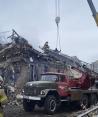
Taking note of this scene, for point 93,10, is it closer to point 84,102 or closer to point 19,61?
point 84,102

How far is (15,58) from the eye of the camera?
1136 inches

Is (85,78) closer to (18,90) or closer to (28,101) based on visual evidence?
(28,101)

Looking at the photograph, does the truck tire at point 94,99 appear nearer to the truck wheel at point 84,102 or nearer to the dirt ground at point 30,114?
the truck wheel at point 84,102

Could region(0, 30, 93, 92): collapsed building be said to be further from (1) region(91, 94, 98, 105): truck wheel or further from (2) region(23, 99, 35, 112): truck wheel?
(2) region(23, 99, 35, 112): truck wheel

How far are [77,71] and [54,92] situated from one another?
2725 mm

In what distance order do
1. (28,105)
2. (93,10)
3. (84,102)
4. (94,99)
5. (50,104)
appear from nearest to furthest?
(93,10), (50,104), (28,105), (84,102), (94,99)

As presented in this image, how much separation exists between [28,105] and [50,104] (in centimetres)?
187

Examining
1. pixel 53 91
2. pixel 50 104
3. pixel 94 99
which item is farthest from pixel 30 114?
pixel 94 99

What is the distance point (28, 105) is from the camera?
20.2 metres

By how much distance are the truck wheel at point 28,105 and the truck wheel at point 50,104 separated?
1.53 metres

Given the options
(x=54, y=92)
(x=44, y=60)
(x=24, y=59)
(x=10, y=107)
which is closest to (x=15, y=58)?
(x=24, y=59)

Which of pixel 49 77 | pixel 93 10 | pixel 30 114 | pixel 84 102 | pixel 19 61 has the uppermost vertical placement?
pixel 93 10

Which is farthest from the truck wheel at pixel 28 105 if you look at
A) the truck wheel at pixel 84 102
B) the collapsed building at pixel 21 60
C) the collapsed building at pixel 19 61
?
the collapsed building at pixel 19 61

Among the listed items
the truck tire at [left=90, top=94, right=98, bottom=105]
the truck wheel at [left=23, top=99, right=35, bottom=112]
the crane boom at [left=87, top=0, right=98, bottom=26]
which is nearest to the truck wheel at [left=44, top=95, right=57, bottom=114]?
the truck wheel at [left=23, top=99, right=35, bottom=112]
